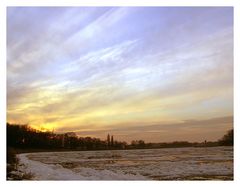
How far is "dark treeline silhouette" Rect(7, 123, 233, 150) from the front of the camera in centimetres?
565

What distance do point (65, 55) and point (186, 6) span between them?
139cm

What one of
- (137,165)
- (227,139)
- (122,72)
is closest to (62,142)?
(137,165)

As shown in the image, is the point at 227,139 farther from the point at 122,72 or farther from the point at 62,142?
the point at 62,142

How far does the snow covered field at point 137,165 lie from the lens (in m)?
5.60

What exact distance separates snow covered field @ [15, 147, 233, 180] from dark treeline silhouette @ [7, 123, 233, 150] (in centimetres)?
6

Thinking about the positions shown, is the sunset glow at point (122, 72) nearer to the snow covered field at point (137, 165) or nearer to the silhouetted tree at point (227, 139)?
the silhouetted tree at point (227, 139)

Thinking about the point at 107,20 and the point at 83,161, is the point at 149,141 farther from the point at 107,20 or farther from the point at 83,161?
the point at 107,20

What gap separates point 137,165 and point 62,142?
2.78 ft

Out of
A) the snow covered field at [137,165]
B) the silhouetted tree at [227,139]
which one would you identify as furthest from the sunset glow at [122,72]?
the snow covered field at [137,165]

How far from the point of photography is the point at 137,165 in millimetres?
5703

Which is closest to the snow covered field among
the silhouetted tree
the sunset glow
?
the silhouetted tree

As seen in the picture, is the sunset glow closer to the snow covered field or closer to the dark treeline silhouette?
the dark treeline silhouette

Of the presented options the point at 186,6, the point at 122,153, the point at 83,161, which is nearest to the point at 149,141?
the point at 122,153
